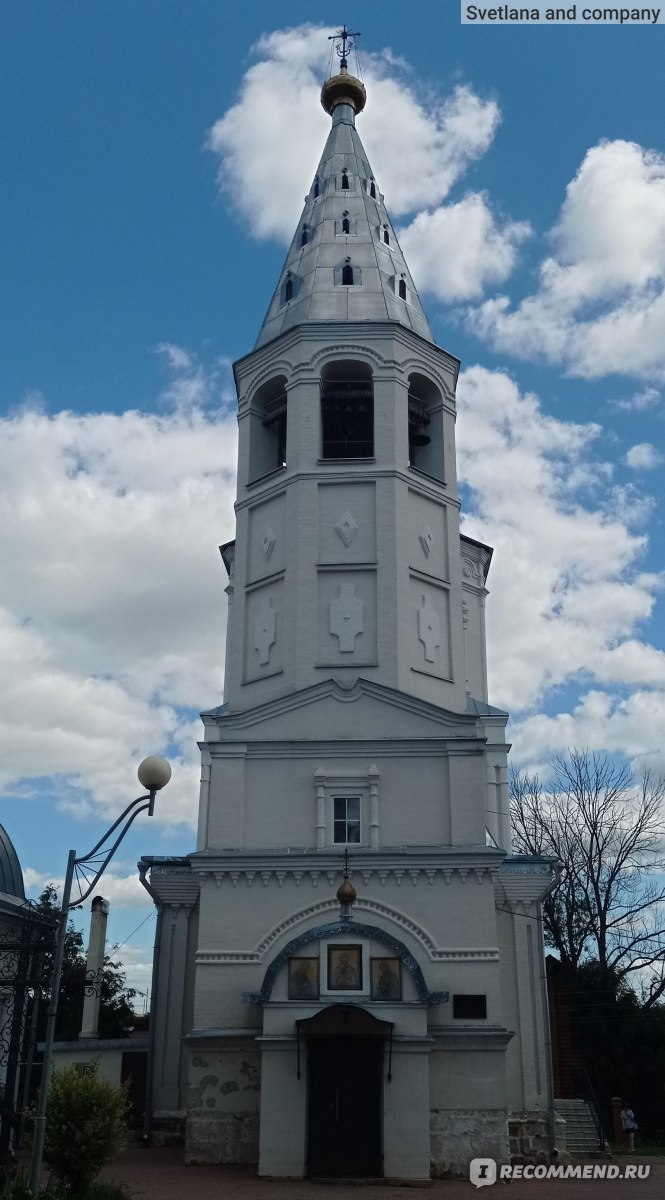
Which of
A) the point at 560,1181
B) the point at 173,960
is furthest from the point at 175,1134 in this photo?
the point at 560,1181

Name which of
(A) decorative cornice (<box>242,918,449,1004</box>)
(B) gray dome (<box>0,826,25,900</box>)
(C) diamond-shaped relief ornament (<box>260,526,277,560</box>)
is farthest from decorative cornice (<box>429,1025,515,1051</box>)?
(C) diamond-shaped relief ornament (<box>260,526,277,560</box>)

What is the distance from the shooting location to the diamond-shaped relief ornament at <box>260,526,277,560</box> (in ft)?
72.2

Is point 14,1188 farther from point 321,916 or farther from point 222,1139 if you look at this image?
point 321,916

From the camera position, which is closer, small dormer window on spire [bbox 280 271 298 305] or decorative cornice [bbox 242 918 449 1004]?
decorative cornice [bbox 242 918 449 1004]

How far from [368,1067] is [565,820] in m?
17.7

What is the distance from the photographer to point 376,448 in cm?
2191

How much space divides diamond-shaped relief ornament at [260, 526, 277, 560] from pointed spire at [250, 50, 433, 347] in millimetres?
4307

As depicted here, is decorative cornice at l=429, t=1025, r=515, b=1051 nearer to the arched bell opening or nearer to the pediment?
the pediment

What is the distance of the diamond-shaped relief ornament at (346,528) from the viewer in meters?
21.4

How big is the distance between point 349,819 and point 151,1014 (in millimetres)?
5510

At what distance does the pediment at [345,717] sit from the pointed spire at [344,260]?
7.92 meters

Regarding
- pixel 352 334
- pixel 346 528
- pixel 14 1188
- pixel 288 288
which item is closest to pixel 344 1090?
pixel 14 1188

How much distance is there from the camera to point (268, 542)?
22.1 m

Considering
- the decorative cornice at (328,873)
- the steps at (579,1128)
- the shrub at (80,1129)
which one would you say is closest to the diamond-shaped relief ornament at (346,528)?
the decorative cornice at (328,873)
